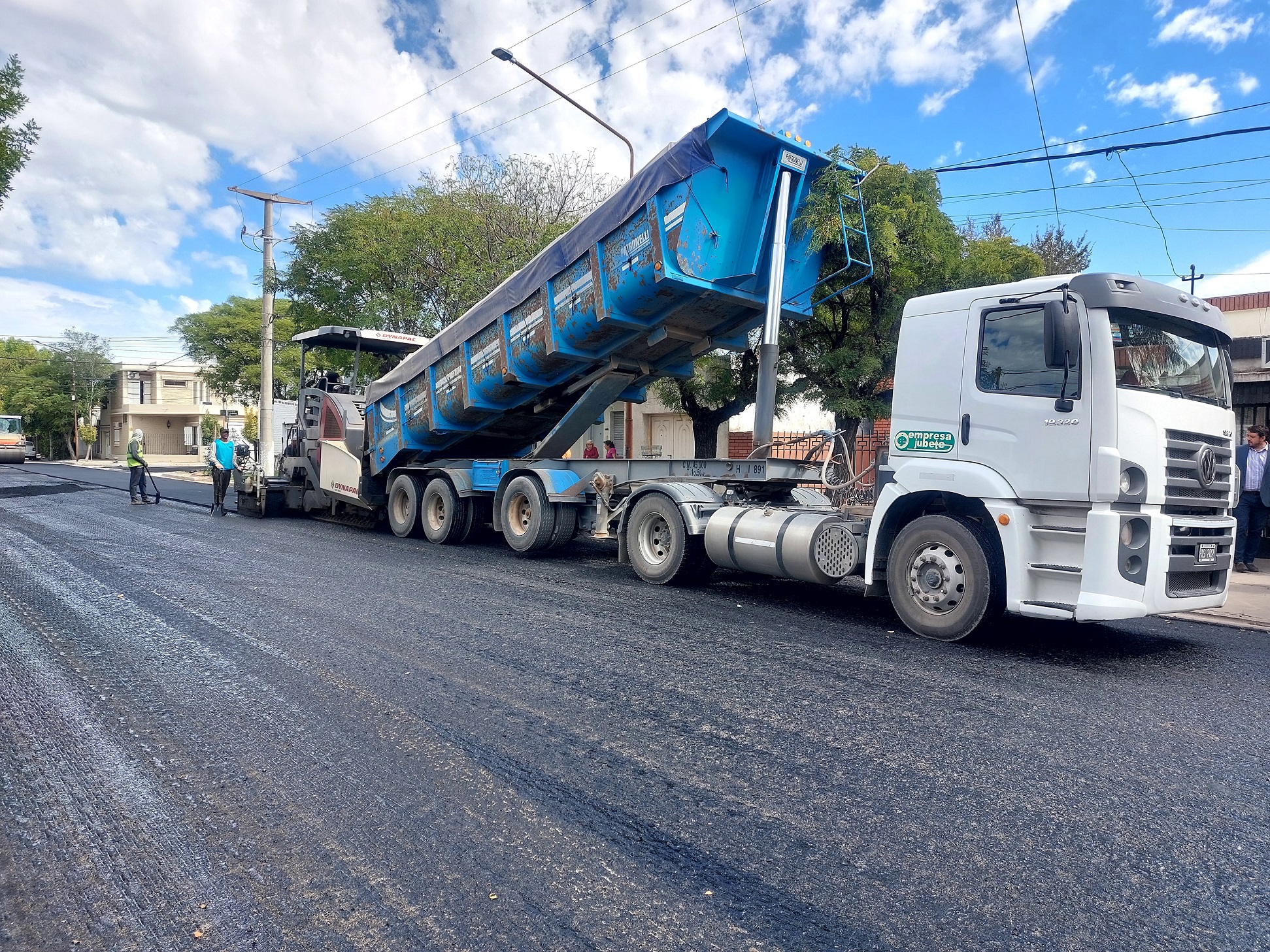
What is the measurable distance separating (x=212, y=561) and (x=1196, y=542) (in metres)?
9.10

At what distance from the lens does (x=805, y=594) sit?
8.22 meters

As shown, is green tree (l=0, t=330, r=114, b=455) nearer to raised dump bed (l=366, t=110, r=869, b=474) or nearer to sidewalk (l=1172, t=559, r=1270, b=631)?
raised dump bed (l=366, t=110, r=869, b=474)

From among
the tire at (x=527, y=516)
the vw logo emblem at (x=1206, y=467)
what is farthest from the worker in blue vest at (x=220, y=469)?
the vw logo emblem at (x=1206, y=467)

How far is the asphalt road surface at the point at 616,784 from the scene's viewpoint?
254 centimetres

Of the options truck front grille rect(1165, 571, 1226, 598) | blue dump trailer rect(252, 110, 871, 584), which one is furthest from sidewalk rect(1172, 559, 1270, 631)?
blue dump trailer rect(252, 110, 871, 584)

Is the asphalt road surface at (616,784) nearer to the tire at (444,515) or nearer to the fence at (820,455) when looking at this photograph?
the fence at (820,455)

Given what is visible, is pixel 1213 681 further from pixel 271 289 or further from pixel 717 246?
pixel 271 289

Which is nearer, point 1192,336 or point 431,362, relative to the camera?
point 1192,336

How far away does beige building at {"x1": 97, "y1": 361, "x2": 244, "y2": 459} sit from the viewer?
60.6 metres

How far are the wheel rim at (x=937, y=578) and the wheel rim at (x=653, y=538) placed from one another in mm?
2866

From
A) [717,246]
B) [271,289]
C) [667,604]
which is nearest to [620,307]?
[717,246]

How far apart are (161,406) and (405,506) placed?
2235 inches

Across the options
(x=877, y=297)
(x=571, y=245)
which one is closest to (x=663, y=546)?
(x=571, y=245)

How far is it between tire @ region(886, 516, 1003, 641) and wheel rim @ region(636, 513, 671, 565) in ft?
8.74
